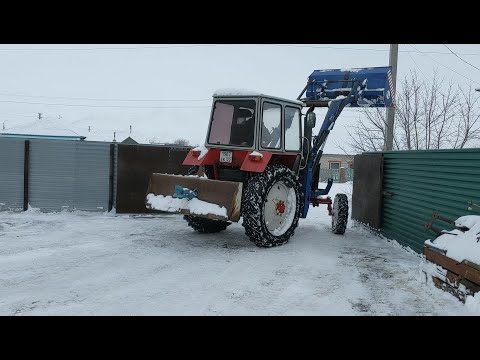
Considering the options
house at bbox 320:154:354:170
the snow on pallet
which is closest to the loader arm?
the snow on pallet

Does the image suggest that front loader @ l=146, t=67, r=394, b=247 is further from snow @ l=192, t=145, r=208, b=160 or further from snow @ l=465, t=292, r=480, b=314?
snow @ l=465, t=292, r=480, b=314

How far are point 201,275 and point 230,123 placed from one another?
11.0 ft

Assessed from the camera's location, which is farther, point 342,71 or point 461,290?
point 342,71

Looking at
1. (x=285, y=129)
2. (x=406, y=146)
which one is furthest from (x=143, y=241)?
(x=406, y=146)

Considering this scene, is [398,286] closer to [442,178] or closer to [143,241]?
[442,178]

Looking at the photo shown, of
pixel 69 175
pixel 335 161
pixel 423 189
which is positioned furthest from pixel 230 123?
pixel 335 161

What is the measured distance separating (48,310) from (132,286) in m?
0.95

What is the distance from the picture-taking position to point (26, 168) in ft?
32.8

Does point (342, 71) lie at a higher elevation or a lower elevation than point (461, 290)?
higher

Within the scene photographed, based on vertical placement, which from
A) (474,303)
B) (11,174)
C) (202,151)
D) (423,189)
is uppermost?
(202,151)

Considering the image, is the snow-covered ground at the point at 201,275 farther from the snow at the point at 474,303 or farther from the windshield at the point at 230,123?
the windshield at the point at 230,123

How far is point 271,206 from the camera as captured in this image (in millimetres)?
6918

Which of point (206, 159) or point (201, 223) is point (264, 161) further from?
point (201, 223)

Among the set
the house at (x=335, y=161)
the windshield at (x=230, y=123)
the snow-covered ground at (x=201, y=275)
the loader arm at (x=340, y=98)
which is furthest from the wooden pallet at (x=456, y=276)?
the house at (x=335, y=161)
